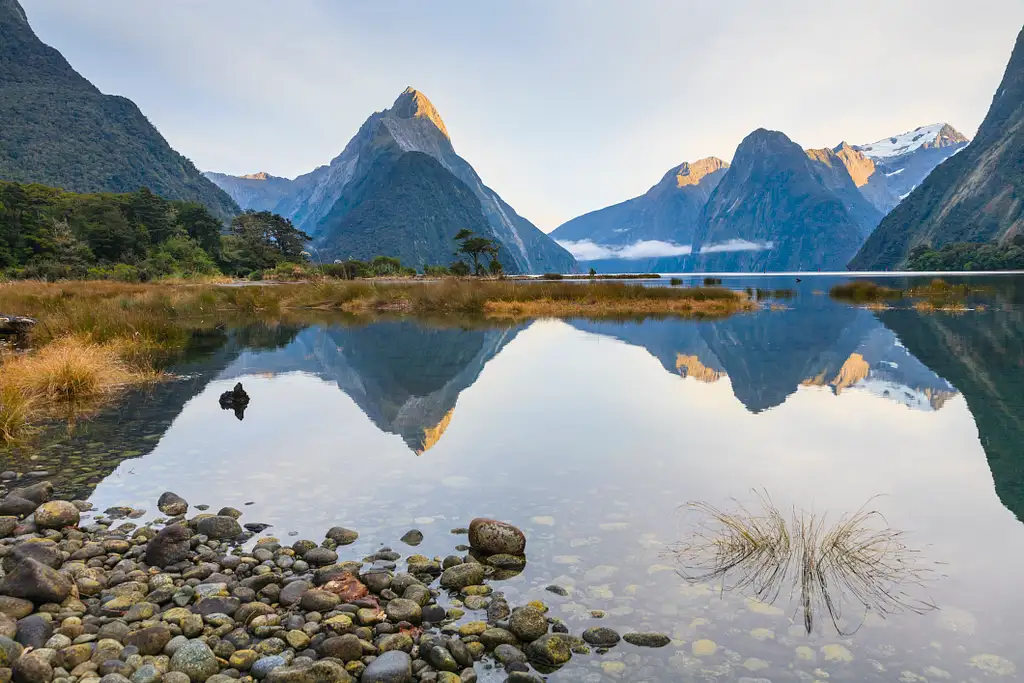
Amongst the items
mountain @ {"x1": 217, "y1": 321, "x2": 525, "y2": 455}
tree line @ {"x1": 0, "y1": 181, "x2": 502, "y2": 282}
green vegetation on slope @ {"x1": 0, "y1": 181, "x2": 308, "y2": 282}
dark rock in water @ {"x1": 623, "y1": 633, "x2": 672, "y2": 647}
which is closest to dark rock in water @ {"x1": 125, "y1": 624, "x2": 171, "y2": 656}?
dark rock in water @ {"x1": 623, "y1": 633, "x2": 672, "y2": 647}

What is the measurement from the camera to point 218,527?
6.13 meters

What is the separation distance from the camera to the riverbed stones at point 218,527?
6.09 meters

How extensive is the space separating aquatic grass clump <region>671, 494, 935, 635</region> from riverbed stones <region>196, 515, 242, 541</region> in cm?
473

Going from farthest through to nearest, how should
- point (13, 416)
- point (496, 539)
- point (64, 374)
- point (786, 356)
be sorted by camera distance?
point (786, 356), point (64, 374), point (13, 416), point (496, 539)

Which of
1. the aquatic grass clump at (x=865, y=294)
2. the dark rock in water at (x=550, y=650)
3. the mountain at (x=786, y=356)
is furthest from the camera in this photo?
the aquatic grass clump at (x=865, y=294)

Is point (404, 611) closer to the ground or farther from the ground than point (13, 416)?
closer to the ground

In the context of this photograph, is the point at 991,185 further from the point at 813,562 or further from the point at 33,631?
the point at 33,631

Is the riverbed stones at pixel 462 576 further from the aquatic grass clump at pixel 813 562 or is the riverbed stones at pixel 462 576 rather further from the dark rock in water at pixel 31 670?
the dark rock in water at pixel 31 670

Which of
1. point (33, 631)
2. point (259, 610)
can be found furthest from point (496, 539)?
point (33, 631)

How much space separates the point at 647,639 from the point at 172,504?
19.3ft

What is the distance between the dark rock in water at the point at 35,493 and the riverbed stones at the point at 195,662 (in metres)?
4.53

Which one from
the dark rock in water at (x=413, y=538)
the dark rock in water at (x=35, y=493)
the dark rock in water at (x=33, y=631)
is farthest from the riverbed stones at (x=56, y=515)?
the dark rock in water at (x=413, y=538)

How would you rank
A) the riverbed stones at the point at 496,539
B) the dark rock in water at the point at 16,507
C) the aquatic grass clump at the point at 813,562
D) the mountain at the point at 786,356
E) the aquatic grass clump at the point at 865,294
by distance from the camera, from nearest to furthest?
1. the aquatic grass clump at the point at 813,562
2. the riverbed stones at the point at 496,539
3. the dark rock in water at the point at 16,507
4. the mountain at the point at 786,356
5. the aquatic grass clump at the point at 865,294

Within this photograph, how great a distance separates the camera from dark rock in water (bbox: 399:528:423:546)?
5.95 metres
